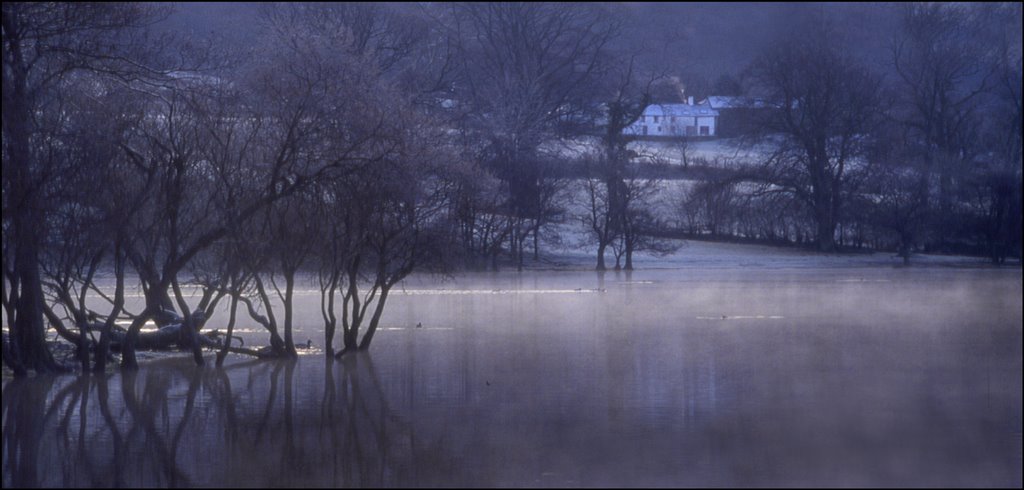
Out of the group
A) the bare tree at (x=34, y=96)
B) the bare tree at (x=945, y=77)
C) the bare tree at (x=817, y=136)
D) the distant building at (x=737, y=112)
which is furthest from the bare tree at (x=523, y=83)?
the bare tree at (x=945, y=77)

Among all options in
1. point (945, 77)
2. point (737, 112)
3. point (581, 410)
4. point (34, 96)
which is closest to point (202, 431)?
point (581, 410)

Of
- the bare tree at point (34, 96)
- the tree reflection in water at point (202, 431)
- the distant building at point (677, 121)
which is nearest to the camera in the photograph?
the tree reflection in water at point (202, 431)

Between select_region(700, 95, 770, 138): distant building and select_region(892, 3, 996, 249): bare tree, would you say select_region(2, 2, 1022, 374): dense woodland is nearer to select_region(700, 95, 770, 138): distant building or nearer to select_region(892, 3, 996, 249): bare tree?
select_region(892, 3, 996, 249): bare tree

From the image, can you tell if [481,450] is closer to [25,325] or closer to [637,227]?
[25,325]

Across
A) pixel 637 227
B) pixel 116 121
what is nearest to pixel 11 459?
pixel 116 121

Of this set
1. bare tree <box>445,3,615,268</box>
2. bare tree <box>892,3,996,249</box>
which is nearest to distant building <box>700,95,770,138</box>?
bare tree <box>445,3,615,268</box>

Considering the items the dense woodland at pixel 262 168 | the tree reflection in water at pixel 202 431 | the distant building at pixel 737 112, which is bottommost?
the tree reflection in water at pixel 202 431

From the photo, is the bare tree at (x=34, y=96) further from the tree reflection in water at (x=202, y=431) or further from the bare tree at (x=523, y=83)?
the bare tree at (x=523, y=83)

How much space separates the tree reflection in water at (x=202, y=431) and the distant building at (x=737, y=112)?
131 ft

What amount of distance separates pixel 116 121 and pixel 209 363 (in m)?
4.79

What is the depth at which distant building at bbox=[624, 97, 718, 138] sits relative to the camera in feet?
210

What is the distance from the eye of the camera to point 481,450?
493 inches

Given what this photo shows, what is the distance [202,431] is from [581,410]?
467 cm

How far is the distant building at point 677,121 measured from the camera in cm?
6394
